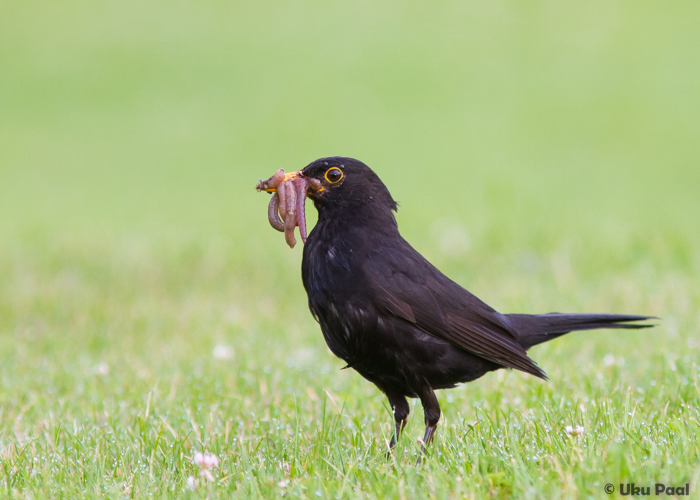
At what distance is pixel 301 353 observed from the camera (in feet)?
18.7

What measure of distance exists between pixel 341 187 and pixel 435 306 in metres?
0.76

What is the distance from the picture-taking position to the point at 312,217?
32.7ft

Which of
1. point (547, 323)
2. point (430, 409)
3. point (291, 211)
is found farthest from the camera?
point (547, 323)

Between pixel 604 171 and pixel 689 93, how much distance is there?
13.2 ft

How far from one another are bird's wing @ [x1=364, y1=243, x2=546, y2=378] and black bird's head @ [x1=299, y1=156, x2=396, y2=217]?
28 cm

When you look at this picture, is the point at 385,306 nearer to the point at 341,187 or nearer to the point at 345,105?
the point at 341,187

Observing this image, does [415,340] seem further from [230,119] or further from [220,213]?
[230,119]

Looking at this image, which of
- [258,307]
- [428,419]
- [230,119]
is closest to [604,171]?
[230,119]

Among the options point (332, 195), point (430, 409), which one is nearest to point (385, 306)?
point (430, 409)

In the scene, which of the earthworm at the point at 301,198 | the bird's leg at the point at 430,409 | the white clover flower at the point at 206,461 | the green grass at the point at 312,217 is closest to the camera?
the white clover flower at the point at 206,461

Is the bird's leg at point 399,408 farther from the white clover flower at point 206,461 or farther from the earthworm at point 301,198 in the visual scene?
the white clover flower at point 206,461

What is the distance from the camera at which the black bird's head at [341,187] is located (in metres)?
3.89

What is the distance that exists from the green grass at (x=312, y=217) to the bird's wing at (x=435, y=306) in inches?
13.2

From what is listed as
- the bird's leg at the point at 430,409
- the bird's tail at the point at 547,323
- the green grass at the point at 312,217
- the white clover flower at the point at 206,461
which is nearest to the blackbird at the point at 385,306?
the bird's leg at the point at 430,409
